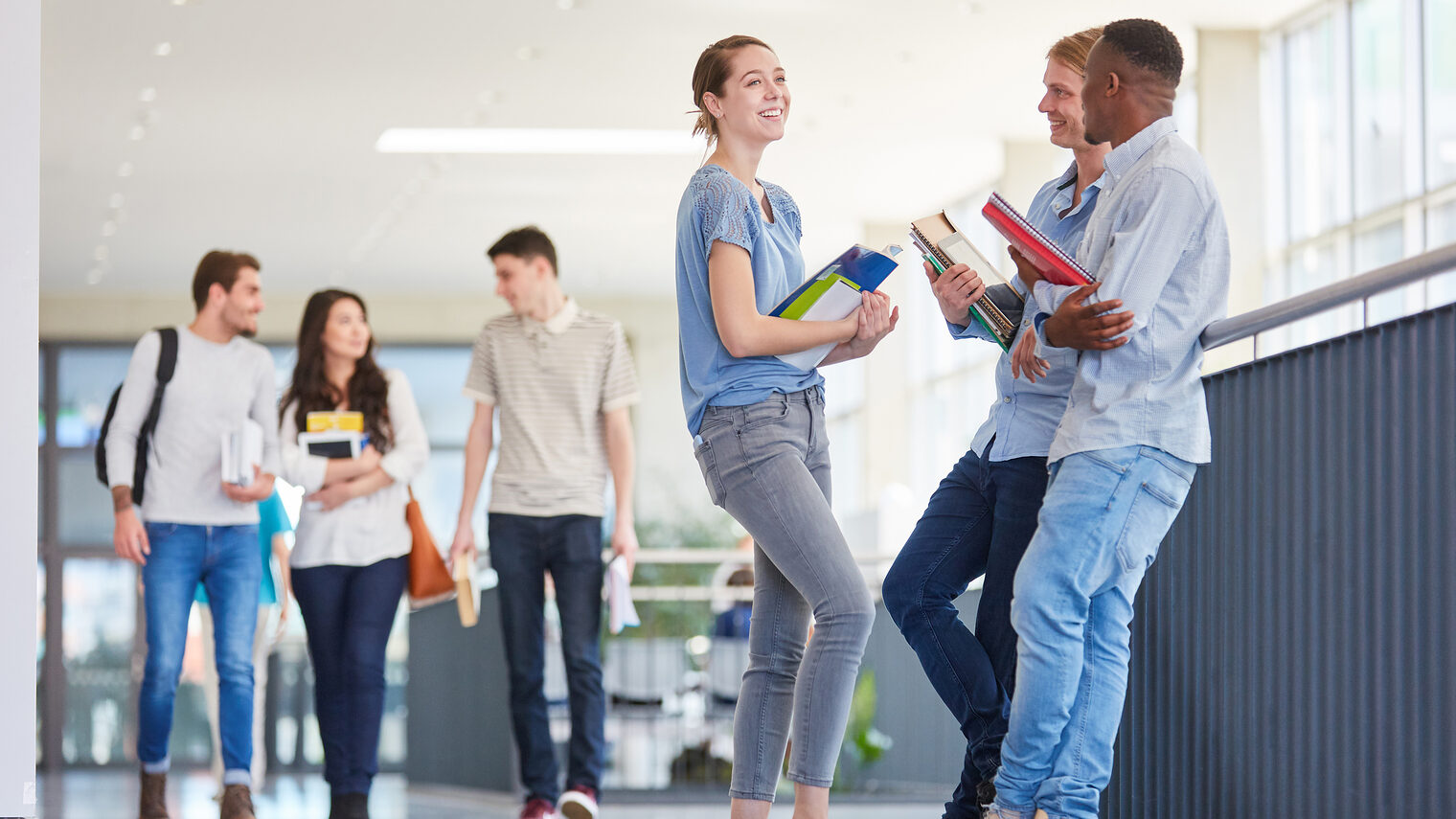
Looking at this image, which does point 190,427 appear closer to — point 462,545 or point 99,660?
point 462,545

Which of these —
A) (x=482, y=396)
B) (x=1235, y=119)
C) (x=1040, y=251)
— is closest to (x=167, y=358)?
(x=482, y=396)

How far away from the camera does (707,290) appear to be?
2527 millimetres

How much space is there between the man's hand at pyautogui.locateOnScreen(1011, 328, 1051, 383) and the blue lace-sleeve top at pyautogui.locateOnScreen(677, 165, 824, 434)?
0.34m

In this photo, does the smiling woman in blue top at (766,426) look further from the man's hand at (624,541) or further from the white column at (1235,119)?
the white column at (1235,119)

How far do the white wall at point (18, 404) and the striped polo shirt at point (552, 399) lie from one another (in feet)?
6.24

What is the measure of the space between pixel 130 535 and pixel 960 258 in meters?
2.32

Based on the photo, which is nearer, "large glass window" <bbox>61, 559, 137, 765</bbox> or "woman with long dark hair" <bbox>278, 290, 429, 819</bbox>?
"woman with long dark hair" <bbox>278, 290, 429, 819</bbox>

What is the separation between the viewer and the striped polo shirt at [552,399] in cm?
400

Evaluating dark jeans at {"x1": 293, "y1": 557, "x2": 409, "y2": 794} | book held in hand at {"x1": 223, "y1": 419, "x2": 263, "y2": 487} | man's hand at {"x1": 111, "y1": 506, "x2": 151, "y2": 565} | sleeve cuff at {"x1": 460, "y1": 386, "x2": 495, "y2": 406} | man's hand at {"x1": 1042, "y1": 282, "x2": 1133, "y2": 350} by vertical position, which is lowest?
dark jeans at {"x1": 293, "y1": 557, "x2": 409, "y2": 794}

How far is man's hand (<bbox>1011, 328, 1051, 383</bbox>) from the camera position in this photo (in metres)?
2.39

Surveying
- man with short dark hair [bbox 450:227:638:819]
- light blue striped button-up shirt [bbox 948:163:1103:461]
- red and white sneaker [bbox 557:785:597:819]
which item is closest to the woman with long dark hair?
man with short dark hair [bbox 450:227:638:819]

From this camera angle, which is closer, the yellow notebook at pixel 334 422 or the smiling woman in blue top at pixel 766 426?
the smiling woman in blue top at pixel 766 426

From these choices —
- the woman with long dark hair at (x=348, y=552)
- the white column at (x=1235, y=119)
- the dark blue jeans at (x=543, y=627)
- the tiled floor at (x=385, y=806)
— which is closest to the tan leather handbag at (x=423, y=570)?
the woman with long dark hair at (x=348, y=552)

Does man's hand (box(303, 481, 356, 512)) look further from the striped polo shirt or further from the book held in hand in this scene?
the striped polo shirt
